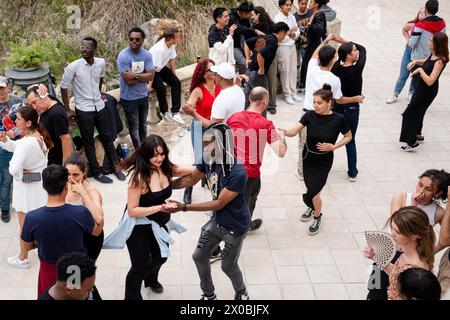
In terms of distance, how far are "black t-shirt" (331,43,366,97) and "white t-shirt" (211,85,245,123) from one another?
155cm

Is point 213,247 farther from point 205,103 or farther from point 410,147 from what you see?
point 410,147

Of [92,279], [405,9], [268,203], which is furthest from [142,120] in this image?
[405,9]

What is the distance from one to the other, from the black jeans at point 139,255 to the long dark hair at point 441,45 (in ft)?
15.1

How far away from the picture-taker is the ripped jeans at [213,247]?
472 cm

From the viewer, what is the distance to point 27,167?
535cm

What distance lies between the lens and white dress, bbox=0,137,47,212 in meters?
5.30

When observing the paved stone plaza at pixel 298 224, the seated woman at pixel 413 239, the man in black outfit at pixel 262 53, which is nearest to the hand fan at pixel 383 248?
the seated woman at pixel 413 239

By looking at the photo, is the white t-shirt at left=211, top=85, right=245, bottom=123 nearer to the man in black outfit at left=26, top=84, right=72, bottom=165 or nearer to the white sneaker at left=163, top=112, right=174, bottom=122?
the man in black outfit at left=26, top=84, right=72, bottom=165

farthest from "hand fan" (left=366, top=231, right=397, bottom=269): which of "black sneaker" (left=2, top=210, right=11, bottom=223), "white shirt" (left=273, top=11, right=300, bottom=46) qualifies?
"white shirt" (left=273, top=11, right=300, bottom=46)

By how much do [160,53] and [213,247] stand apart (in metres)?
3.90

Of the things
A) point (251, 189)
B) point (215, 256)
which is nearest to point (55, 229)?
point (215, 256)

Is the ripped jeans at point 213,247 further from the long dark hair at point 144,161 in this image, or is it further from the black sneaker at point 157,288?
the long dark hair at point 144,161
